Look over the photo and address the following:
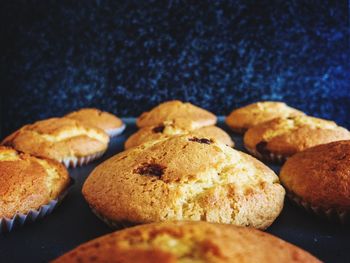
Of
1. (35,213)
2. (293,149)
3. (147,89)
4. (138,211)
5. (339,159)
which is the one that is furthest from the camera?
(147,89)

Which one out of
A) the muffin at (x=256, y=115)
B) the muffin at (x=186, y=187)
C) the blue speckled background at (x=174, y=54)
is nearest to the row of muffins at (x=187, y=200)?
the muffin at (x=186, y=187)

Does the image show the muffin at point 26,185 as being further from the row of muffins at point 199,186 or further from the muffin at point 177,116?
the muffin at point 177,116

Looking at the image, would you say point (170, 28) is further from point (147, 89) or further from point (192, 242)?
point (192, 242)

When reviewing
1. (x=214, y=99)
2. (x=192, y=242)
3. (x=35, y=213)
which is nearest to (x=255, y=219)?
(x=192, y=242)

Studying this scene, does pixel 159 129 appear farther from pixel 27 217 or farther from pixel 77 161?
pixel 27 217

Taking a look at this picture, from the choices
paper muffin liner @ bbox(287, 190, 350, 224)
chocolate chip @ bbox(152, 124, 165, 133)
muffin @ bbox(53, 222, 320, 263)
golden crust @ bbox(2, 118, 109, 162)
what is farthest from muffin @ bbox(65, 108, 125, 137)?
muffin @ bbox(53, 222, 320, 263)

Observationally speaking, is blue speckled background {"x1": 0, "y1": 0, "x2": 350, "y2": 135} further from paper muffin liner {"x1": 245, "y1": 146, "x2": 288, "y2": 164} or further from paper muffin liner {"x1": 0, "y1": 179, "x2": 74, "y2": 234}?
paper muffin liner {"x1": 0, "y1": 179, "x2": 74, "y2": 234}
